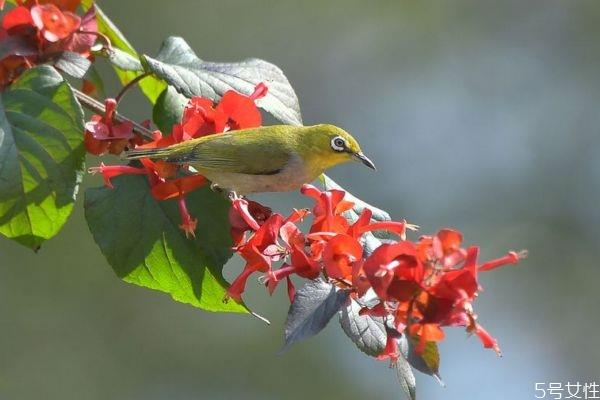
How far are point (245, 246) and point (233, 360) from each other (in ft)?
19.7

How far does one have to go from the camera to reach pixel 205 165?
2.73 m

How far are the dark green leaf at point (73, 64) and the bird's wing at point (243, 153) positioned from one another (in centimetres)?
35

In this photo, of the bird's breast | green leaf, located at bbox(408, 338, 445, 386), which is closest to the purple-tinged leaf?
green leaf, located at bbox(408, 338, 445, 386)

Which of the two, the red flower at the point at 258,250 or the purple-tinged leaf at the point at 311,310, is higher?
the purple-tinged leaf at the point at 311,310

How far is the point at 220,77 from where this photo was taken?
2.60 metres

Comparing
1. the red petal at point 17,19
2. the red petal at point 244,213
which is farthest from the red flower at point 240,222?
the red petal at point 17,19

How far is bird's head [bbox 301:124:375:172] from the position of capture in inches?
125

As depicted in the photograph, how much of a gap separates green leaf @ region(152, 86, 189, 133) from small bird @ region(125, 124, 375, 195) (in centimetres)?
7

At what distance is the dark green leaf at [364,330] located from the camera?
2.05m

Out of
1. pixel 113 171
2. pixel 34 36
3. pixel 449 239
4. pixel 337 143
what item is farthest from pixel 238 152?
pixel 449 239

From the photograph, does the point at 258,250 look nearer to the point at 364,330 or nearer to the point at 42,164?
the point at 364,330

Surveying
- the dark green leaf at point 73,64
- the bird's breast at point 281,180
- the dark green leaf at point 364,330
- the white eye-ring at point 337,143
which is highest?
the dark green leaf at point 73,64

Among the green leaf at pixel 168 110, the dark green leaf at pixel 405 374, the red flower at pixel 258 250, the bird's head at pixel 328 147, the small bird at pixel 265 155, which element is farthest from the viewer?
the bird's head at pixel 328 147

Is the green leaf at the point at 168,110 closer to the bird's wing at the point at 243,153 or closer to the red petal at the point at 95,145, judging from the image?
the bird's wing at the point at 243,153
